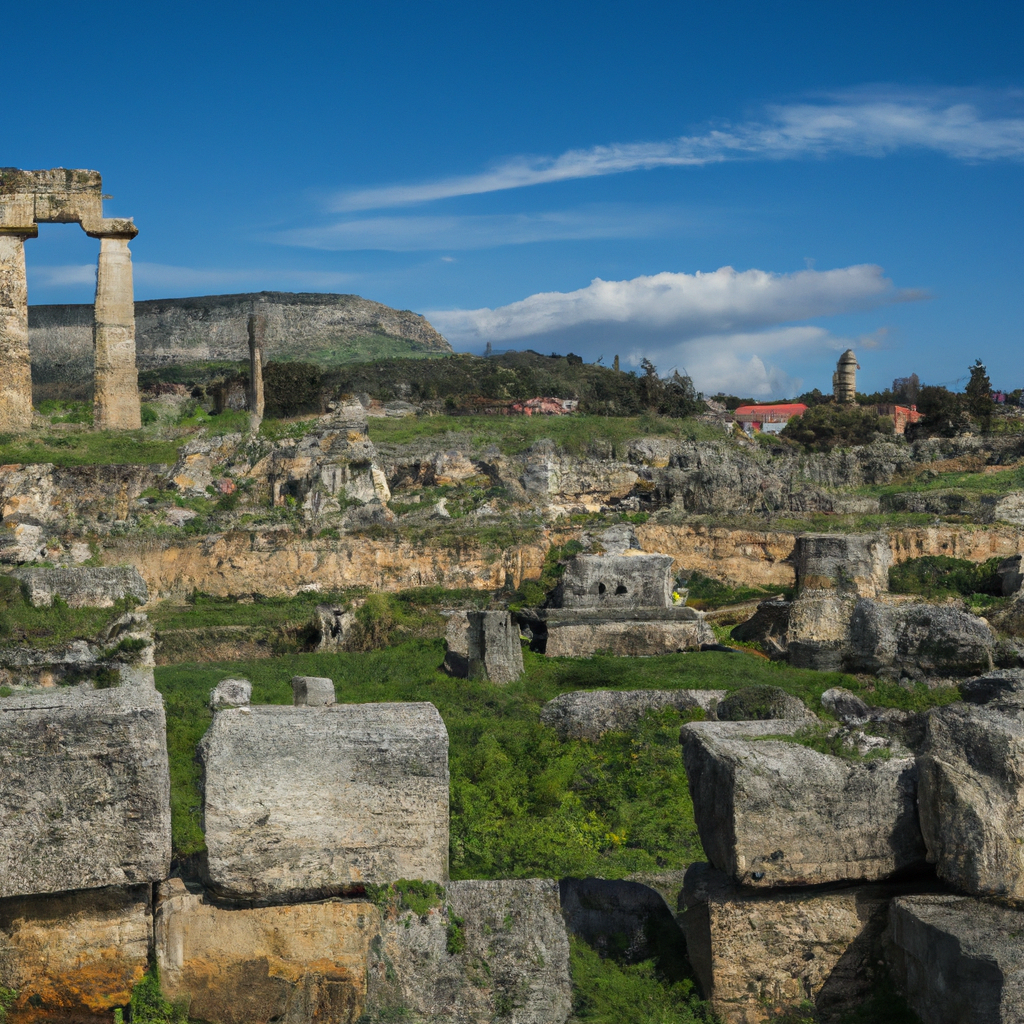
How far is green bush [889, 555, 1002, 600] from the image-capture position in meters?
16.9

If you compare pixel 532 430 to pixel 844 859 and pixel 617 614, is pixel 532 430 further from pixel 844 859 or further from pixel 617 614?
pixel 844 859

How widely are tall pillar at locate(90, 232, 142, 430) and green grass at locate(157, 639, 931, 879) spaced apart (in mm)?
15678

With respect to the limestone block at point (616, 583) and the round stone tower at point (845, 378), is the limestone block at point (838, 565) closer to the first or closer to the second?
the limestone block at point (616, 583)

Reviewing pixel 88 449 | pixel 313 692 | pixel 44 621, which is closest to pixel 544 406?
pixel 88 449


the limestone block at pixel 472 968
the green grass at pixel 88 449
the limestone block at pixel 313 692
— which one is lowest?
the limestone block at pixel 472 968

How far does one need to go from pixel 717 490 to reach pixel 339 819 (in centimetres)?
2419

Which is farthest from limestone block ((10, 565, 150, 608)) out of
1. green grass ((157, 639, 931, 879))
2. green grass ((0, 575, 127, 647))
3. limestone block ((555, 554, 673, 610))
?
limestone block ((555, 554, 673, 610))

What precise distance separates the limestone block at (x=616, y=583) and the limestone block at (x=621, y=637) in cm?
104

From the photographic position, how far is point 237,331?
58.1 metres

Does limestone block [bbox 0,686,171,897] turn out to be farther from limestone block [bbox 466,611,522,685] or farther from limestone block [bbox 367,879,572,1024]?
limestone block [bbox 466,611,522,685]

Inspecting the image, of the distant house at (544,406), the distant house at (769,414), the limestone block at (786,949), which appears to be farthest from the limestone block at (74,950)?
the distant house at (769,414)

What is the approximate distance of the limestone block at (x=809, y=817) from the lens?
3.46 m

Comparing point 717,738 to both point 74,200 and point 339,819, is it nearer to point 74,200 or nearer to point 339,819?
point 339,819

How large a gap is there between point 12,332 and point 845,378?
45.4 m
